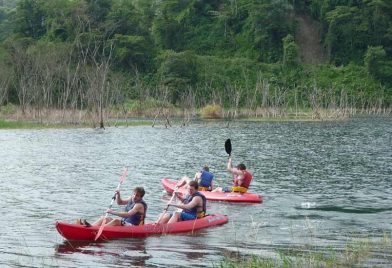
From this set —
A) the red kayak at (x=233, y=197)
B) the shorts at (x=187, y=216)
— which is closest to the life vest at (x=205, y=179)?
the red kayak at (x=233, y=197)

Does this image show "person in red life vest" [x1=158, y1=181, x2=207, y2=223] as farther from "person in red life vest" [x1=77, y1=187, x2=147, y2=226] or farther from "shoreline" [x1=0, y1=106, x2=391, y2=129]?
"shoreline" [x1=0, y1=106, x2=391, y2=129]

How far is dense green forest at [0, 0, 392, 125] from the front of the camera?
111375 millimetres

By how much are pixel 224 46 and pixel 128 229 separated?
126 m

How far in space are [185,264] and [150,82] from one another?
108m

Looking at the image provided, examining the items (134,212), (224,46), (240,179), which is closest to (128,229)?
(134,212)

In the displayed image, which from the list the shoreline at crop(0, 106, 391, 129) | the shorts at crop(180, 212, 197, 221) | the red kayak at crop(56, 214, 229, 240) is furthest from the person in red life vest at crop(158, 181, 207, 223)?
the shoreline at crop(0, 106, 391, 129)

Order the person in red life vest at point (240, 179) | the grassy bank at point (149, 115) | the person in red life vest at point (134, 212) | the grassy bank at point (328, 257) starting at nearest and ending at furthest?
the grassy bank at point (328, 257)
the person in red life vest at point (134, 212)
the person in red life vest at point (240, 179)
the grassy bank at point (149, 115)

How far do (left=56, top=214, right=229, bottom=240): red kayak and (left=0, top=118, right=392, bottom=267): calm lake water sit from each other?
0.30 meters

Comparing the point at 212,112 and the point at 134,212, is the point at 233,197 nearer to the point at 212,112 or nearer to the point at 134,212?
the point at 134,212

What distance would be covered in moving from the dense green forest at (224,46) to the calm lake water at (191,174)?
130ft

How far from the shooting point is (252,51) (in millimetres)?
140500

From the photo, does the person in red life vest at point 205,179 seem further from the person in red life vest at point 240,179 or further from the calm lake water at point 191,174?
the calm lake water at point 191,174

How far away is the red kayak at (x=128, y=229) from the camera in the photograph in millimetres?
20125

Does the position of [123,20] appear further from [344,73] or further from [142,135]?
[142,135]
